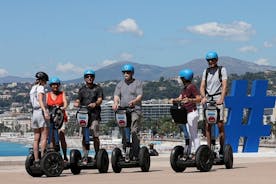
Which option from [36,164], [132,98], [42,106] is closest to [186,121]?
[132,98]

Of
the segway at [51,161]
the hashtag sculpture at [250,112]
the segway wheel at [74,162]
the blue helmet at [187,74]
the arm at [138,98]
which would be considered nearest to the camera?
the segway at [51,161]

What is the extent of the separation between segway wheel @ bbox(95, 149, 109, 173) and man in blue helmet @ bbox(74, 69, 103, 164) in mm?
253

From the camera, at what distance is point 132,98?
14906 millimetres

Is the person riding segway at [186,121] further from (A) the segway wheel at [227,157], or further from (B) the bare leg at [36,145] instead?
(B) the bare leg at [36,145]

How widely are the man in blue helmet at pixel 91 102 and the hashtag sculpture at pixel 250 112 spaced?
55.5 feet

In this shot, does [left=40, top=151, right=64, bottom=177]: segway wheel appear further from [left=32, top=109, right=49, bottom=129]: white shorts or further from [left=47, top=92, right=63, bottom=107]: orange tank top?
[left=47, top=92, right=63, bottom=107]: orange tank top

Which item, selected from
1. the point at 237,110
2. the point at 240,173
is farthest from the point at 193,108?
the point at 237,110

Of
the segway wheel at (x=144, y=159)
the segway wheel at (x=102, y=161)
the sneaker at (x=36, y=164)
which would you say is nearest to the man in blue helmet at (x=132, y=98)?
the segway wheel at (x=144, y=159)

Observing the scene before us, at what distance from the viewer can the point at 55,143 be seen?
14.6 meters

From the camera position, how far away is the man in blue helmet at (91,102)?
14.7m

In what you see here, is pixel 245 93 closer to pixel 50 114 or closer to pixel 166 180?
pixel 50 114

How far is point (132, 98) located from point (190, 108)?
1325 mm

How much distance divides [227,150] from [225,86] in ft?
3.86

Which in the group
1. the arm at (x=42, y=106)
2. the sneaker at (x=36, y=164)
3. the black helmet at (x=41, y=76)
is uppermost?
the black helmet at (x=41, y=76)
